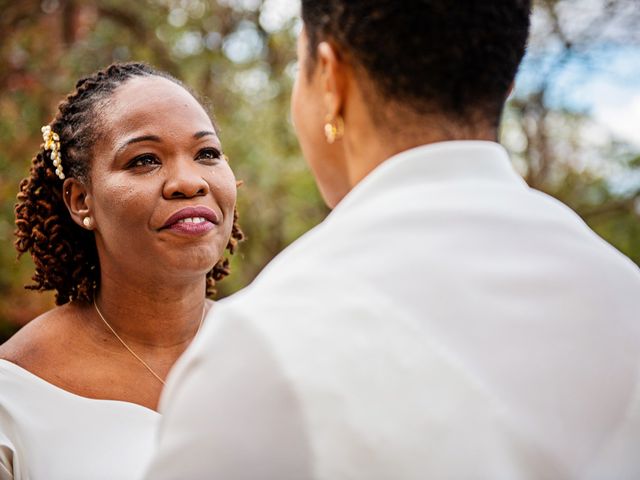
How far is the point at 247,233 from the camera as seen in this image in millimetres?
9867

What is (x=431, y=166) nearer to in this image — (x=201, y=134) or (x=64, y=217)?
(x=201, y=134)

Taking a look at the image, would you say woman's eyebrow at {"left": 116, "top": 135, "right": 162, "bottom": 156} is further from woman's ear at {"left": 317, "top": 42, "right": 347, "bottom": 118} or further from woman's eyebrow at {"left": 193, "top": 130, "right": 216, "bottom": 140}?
woman's ear at {"left": 317, "top": 42, "right": 347, "bottom": 118}

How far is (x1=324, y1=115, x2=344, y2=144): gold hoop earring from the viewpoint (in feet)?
5.27

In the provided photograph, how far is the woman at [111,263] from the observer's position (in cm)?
282

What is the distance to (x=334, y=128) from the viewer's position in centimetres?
161

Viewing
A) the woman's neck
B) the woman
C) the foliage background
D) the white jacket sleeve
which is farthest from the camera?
the foliage background

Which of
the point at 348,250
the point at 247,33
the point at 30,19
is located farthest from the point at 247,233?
the point at 348,250

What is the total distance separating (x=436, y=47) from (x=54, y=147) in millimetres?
2208

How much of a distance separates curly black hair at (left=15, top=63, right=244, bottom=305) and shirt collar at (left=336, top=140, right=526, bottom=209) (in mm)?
1920

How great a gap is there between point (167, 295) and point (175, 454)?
1.78 metres

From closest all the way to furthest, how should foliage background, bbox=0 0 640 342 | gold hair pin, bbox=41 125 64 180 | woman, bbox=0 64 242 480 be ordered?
woman, bbox=0 64 242 480 → gold hair pin, bbox=41 125 64 180 → foliage background, bbox=0 0 640 342

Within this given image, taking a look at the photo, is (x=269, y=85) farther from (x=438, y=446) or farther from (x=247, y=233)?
(x=438, y=446)

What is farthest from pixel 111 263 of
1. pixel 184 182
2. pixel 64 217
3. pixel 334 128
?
pixel 334 128

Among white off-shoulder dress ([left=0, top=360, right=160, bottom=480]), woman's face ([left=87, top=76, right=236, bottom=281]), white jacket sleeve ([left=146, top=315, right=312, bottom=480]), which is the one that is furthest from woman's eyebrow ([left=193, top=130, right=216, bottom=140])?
white jacket sleeve ([left=146, top=315, right=312, bottom=480])
